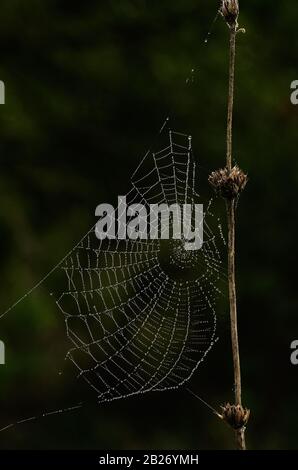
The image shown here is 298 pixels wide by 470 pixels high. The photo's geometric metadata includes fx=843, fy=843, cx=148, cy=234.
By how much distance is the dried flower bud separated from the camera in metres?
1.19

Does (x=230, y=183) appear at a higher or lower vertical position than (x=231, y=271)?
higher

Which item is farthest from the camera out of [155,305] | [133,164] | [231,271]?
[133,164]

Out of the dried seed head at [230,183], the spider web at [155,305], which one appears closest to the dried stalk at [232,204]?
the dried seed head at [230,183]

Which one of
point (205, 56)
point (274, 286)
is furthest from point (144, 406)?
point (205, 56)

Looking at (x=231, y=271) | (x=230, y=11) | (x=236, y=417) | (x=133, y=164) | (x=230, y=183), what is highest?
(x=133, y=164)

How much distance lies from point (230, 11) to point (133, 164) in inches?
193

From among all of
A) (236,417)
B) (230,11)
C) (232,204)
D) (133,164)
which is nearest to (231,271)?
(232,204)

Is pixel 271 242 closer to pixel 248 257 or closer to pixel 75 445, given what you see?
pixel 248 257

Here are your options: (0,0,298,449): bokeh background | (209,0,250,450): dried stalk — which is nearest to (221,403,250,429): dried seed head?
(209,0,250,450): dried stalk

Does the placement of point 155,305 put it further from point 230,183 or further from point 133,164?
point 230,183

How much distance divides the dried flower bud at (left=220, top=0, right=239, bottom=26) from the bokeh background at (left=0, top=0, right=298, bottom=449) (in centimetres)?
476

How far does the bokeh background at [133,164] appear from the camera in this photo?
606cm

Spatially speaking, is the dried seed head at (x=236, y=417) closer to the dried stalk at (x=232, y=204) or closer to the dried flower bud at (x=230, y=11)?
the dried stalk at (x=232, y=204)

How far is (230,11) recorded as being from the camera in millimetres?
1193
